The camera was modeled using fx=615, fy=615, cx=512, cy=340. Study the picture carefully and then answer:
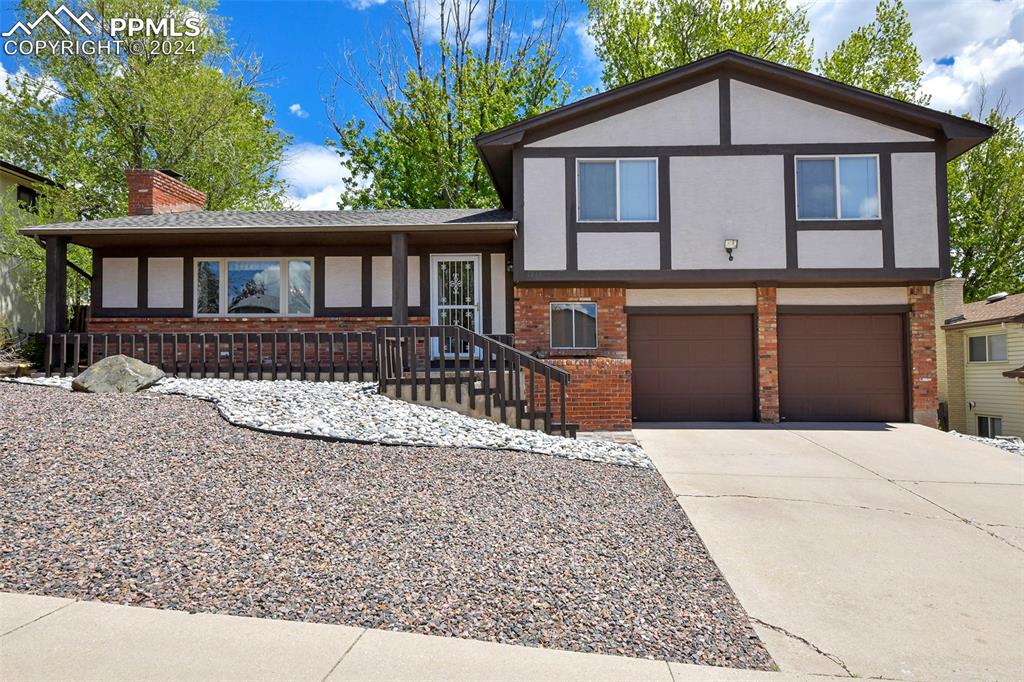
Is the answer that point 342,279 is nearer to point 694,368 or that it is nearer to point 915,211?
point 694,368

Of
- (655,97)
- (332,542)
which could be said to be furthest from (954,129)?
(332,542)

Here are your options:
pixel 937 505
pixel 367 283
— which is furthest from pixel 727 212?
pixel 367 283

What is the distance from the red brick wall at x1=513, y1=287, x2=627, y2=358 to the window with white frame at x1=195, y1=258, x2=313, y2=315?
4.71m

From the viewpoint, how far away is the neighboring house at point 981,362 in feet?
55.8

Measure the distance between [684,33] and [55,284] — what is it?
22554mm

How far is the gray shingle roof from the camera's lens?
11500mm

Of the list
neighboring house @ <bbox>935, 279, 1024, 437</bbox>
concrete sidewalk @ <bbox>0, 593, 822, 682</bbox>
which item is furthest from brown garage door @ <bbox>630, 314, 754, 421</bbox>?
concrete sidewalk @ <bbox>0, 593, 822, 682</bbox>

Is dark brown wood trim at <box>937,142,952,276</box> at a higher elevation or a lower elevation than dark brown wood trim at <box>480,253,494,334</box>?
higher

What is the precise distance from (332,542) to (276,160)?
24.9m

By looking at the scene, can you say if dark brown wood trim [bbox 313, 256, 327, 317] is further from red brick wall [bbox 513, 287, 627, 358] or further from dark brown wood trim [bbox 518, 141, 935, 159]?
dark brown wood trim [bbox 518, 141, 935, 159]

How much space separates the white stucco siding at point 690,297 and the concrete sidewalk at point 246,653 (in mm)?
9583

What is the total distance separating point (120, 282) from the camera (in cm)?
1329

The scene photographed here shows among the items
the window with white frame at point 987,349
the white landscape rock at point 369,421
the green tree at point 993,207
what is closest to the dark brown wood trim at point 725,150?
the white landscape rock at point 369,421

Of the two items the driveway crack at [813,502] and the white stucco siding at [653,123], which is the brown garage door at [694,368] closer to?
the white stucco siding at [653,123]
